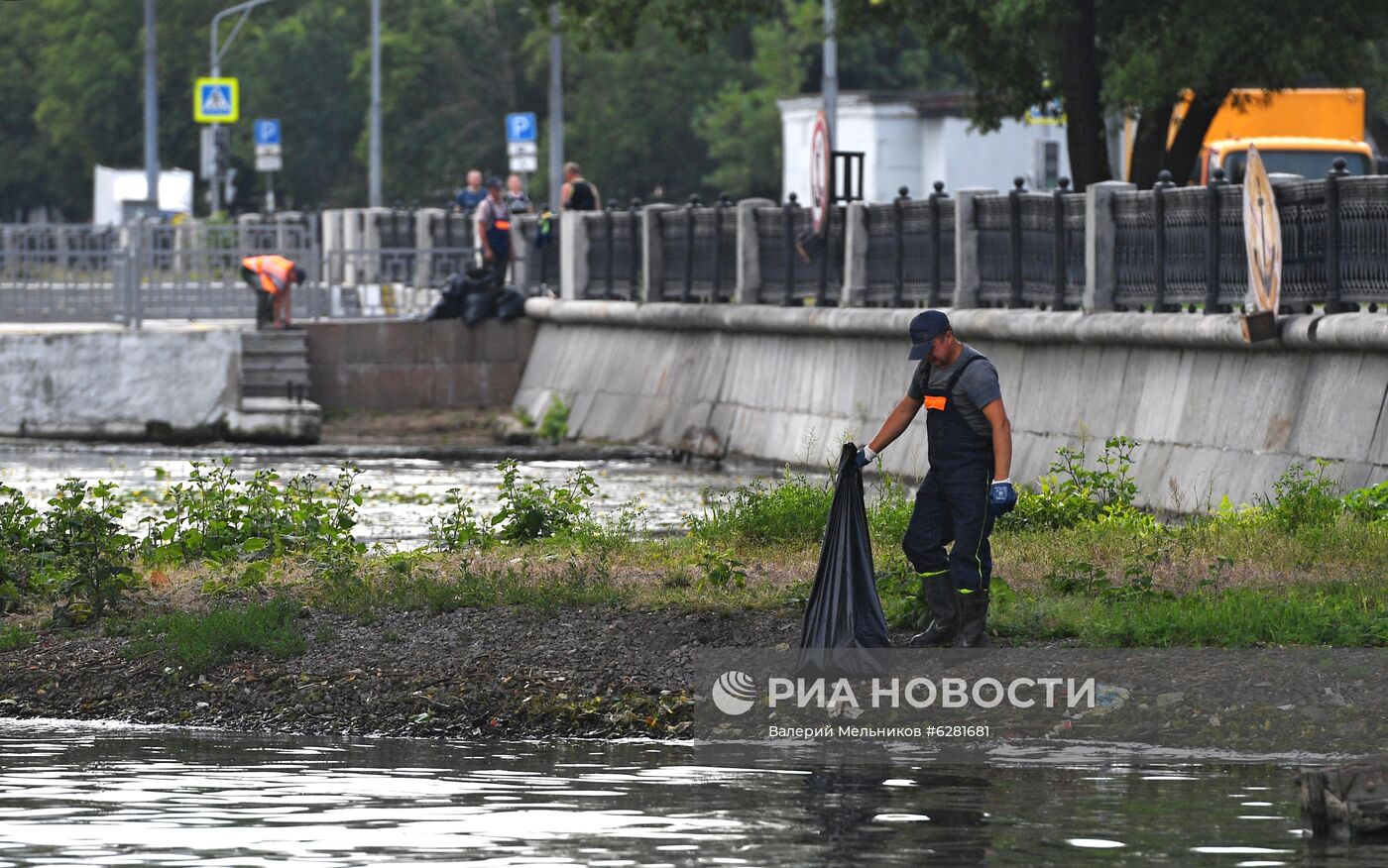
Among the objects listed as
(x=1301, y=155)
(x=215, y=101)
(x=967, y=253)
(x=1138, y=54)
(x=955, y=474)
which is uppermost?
(x=215, y=101)

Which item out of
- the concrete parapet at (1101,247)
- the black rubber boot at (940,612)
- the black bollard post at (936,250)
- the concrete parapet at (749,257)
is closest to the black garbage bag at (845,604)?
the black rubber boot at (940,612)

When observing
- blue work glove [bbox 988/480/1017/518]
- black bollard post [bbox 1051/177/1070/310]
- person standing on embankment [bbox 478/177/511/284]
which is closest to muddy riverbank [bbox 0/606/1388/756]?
blue work glove [bbox 988/480/1017/518]

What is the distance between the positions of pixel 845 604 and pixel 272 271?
20.2 meters

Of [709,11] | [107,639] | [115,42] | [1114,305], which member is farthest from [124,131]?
[107,639]

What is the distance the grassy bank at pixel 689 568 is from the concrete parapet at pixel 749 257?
1078cm

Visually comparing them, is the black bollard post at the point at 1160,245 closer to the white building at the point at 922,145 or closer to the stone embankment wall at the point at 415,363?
the stone embankment wall at the point at 415,363

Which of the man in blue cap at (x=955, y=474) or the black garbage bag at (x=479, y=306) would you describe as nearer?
the man in blue cap at (x=955, y=474)

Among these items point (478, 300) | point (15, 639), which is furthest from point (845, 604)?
point (478, 300)

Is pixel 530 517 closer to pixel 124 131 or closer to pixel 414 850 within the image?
pixel 414 850

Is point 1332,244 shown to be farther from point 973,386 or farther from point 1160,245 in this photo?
point 973,386

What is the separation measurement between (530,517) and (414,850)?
23.7ft

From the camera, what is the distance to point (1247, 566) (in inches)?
508

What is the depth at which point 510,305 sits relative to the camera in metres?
31.6

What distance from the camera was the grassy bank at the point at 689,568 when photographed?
38.5ft
